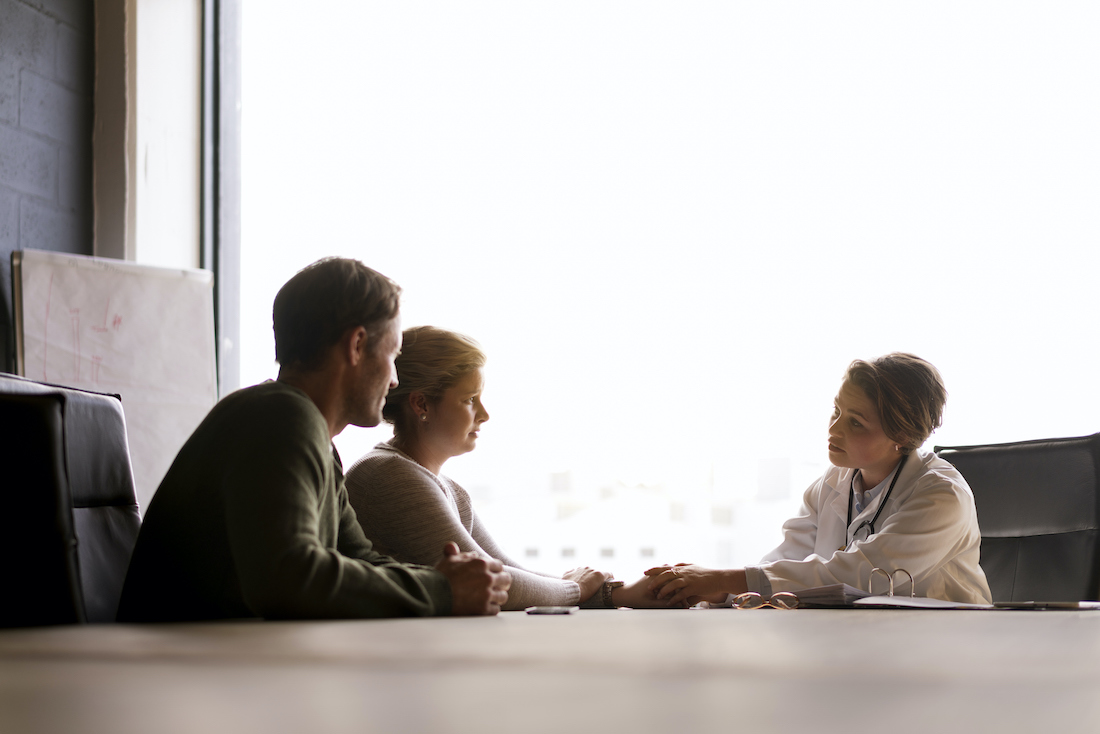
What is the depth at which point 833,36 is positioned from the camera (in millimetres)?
2740

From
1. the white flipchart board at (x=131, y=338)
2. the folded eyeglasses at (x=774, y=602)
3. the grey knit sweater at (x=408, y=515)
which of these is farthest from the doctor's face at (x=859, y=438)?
the white flipchart board at (x=131, y=338)

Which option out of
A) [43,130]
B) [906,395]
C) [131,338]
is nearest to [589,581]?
[906,395]

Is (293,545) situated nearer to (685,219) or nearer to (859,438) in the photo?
(859,438)

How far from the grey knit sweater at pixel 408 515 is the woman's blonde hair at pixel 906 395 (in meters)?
0.91

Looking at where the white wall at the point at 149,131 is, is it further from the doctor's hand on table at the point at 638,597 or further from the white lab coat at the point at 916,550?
the white lab coat at the point at 916,550

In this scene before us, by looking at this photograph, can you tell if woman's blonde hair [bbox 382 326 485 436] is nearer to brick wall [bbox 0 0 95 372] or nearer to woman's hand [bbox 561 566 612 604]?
woman's hand [bbox 561 566 612 604]

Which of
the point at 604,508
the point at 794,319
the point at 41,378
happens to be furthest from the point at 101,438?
the point at 794,319

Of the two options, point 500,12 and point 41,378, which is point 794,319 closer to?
point 500,12

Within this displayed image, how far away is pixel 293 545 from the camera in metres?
0.89

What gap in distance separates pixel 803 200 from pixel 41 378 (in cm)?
245

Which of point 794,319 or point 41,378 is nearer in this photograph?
point 41,378

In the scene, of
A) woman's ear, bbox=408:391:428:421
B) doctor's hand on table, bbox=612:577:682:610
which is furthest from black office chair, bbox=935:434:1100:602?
woman's ear, bbox=408:391:428:421

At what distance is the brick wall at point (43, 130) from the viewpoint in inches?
89.5

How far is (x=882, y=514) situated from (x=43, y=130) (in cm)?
268
